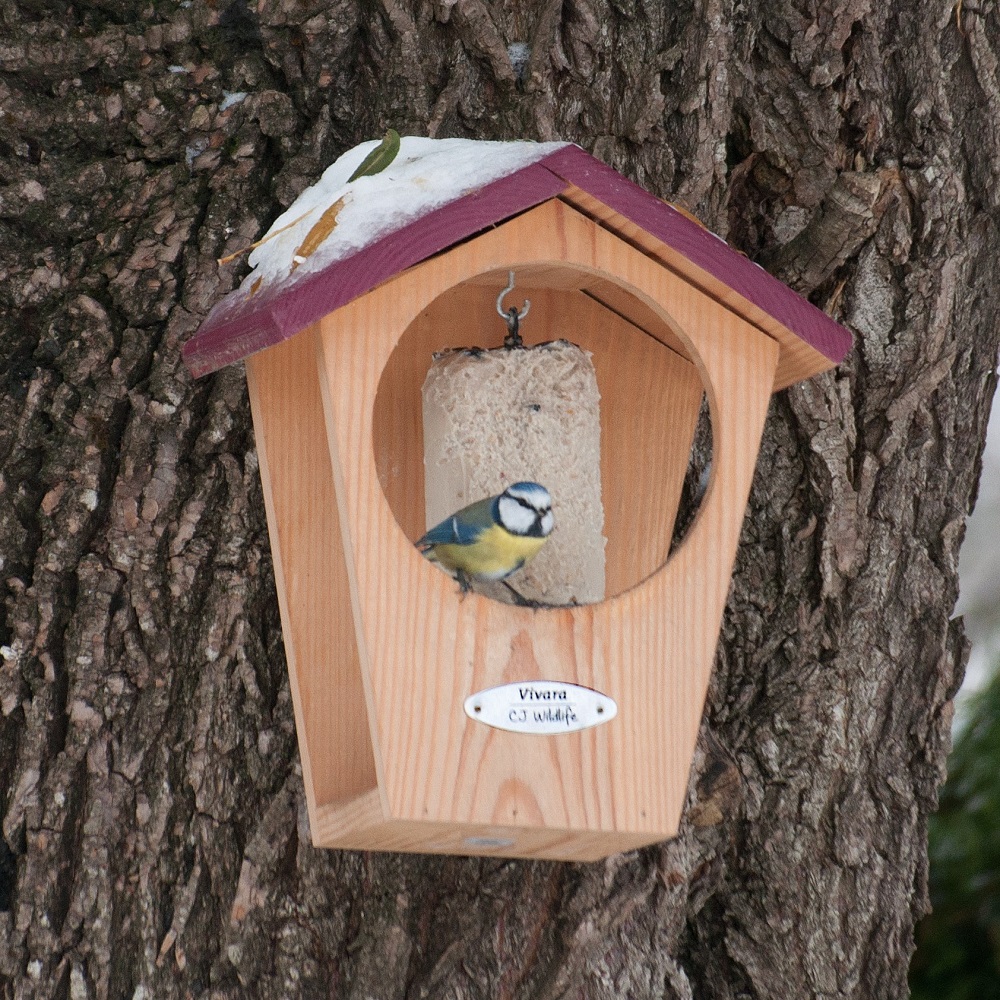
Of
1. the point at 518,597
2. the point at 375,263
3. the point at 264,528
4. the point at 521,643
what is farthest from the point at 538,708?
the point at 264,528

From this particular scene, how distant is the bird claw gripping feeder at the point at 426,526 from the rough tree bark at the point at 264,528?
21cm

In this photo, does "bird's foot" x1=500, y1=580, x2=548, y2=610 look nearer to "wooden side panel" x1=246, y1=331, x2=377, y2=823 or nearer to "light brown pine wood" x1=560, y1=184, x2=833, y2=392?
"wooden side panel" x1=246, y1=331, x2=377, y2=823

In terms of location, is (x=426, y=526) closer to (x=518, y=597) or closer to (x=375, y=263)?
(x=518, y=597)

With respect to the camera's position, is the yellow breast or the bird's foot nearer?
the yellow breast

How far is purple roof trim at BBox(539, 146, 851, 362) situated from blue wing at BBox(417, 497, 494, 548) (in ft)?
1.50

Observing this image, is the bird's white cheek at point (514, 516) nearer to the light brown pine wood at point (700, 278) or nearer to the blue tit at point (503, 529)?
the blue tit at point (503, 529)

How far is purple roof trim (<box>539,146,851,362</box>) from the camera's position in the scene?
1999mm

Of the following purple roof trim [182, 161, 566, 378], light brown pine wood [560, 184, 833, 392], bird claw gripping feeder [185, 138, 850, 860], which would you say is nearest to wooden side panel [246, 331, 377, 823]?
bird claw gripping feeder [185, 138, 850, 860]

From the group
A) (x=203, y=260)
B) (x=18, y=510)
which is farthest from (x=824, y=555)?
(x=18, y=510)

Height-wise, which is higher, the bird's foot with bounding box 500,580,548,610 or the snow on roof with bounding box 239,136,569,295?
the snow on roof with bounding box 239,136,569,295

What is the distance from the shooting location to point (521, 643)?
6.38 feet

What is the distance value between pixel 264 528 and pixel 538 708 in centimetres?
75

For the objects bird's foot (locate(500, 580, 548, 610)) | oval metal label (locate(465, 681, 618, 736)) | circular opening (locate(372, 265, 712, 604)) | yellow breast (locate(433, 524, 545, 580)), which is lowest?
oval metal label (locate(465, 681, 618, 736))

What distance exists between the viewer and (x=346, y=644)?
90.4 inches
